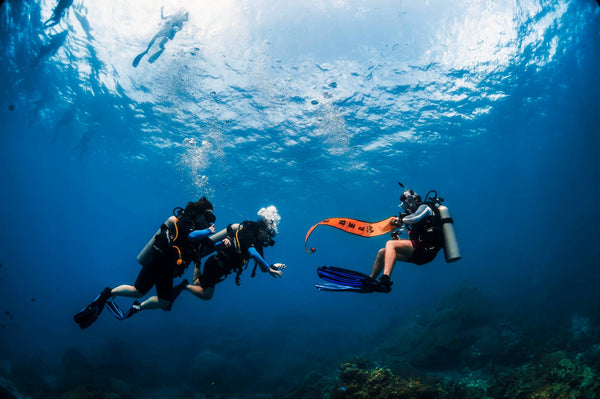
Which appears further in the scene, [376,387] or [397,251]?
[376,387]

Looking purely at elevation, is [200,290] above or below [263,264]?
below

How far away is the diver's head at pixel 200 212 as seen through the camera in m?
5.65

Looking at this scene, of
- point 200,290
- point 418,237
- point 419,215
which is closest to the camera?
point 419,215

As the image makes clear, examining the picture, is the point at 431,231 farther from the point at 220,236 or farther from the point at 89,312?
the point at 89,312

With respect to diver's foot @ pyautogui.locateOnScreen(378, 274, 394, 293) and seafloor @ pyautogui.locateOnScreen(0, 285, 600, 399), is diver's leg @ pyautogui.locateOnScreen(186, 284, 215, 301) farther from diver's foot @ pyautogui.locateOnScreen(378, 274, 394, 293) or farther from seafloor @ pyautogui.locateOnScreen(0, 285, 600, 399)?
seafloor @ pyautogui.locateOnScreen(0, 285, 600, 399)

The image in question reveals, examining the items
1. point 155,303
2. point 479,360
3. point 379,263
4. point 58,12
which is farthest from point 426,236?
point 58,12

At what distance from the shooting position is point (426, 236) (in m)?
Result: 4.84

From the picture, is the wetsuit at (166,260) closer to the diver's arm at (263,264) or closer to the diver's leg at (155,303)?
the diver's leg at (155,303)

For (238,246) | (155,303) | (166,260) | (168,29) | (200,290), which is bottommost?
(155,303)

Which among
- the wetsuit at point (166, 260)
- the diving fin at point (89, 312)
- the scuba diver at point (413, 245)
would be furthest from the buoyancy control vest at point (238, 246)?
the diving fin at point (89, 312)

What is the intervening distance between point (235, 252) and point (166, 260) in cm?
144

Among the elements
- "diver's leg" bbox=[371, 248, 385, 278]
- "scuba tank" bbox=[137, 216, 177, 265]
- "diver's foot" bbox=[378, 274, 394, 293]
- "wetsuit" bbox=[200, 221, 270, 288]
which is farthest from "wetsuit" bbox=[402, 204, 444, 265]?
"scuba tank" bbox=[137, 216, 177, 265]

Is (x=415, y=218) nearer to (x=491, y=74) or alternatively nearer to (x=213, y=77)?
(x=213, y=77)

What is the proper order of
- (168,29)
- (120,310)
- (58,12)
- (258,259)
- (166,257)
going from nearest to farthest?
1. (166,257)
2. (258,259)
3. (120,310)
4. (58,12)
5. (168,29)
